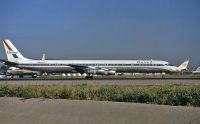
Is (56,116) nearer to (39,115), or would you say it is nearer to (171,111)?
(39,115)

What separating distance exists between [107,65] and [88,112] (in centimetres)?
5865

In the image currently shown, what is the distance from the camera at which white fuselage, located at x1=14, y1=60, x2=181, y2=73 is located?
2938 inches

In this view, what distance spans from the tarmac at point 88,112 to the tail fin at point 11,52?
65.8m

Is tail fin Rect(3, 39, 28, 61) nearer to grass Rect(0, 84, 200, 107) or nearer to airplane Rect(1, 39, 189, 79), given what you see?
airplane Rect(1, 39, 189, 79)

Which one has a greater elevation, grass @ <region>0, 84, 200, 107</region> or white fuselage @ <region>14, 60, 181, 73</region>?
white fuselage @ <region>14, 60, 181, 73</region>

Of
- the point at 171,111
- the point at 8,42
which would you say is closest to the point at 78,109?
the point at 171,111

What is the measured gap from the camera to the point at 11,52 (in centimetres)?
8650

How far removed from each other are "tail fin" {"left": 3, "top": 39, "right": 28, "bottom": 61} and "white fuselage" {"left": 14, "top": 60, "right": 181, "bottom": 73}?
6.14 m

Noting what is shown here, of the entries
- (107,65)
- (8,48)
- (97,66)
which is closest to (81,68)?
(97,66)

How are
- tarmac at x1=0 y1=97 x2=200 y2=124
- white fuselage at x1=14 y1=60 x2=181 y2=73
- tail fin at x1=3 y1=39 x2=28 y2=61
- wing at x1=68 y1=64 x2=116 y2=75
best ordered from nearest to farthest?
tarmac at x1=0 y1=97 x2=200 y2=124 < wing at x1=68 y1=64 x2=116 y2=75 < white fuselage at x1=14 y1=60 x2=181 y2=73 < tail fin at x1=3 y1=39 x2=28 y2=61

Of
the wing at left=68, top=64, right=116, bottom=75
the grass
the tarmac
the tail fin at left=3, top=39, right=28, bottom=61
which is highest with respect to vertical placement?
the tail fin at left=3, top=39, right=28, bottom=61

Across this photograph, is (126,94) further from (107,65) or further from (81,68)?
(107,65)

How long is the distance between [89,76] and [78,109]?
5310 cm

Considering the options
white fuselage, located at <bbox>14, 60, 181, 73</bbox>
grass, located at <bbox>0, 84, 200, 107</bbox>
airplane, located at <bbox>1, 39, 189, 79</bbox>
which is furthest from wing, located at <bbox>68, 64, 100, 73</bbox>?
grass, located at <bbox>0, 84, 200, 107</bbox>
